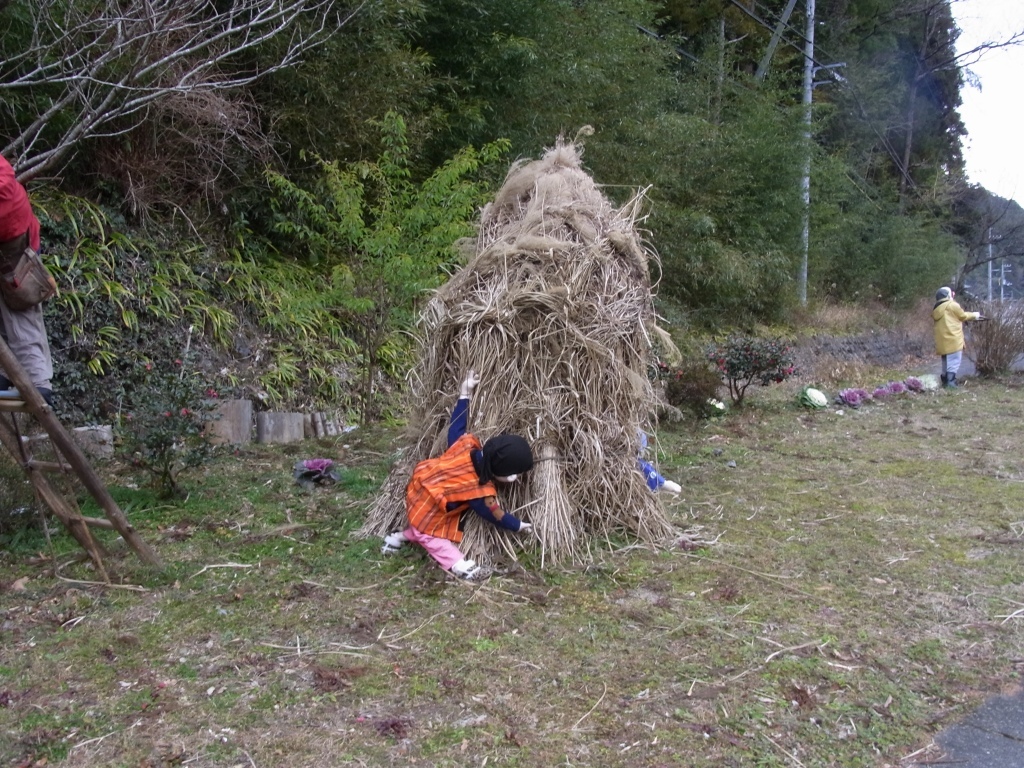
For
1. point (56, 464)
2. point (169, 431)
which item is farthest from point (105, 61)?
point (56, 464)

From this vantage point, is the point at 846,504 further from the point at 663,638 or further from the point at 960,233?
the point at 960,233

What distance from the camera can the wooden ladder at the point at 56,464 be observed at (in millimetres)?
3705

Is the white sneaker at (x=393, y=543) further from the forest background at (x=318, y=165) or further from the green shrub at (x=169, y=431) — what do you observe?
the forest background at (x=318, y=165)

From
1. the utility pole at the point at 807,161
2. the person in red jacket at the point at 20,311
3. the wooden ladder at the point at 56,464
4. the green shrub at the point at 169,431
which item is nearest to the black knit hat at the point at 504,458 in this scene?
the wooden ladder at the point at 56,464

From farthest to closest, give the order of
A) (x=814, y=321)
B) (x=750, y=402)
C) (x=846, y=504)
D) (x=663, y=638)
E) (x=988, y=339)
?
(x=814, y=321)
(x=988, y=339)
(x=750, y=402)
(x=846, y=504)
(x=663, y=638)

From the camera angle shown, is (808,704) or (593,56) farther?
(593,56)

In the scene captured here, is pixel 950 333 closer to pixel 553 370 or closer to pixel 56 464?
pixel 553 370

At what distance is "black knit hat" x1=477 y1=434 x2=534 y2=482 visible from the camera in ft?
14.5

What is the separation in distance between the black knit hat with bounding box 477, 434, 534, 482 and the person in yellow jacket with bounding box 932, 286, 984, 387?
1142cm

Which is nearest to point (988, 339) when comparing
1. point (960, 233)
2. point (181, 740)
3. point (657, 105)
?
point (657, 105)

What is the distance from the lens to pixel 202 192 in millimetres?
9602

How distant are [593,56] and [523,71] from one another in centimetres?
146

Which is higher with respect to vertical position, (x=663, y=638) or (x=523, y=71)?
(x=523, y=71)

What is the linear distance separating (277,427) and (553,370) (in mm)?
4282
